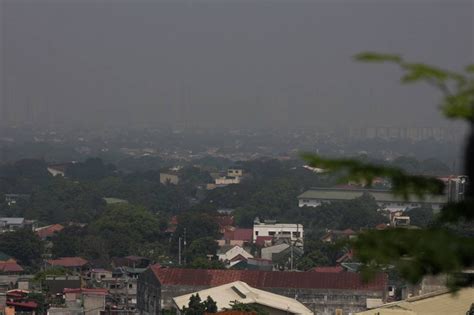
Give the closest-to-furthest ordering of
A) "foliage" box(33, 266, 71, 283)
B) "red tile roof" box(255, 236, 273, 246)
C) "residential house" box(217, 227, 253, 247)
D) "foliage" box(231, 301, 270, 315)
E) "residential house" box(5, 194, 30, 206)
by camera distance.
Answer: "foliage" box(231, 301, 270, 315), "foliage" box(33, 266, 71, 283), "red tile roof" box(255, 236, 273, 246), "residential house" box(217, 227, 253, 247), "residential house" box(5, 194, 30, 206)

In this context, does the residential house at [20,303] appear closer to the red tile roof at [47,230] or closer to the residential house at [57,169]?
the red tile roof at [47,230]

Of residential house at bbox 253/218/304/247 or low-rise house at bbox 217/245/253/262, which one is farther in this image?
residential house at bbox 253/218/304/247

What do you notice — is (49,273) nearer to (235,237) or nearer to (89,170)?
(235,237)

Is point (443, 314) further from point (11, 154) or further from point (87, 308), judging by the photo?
point (11, 154)

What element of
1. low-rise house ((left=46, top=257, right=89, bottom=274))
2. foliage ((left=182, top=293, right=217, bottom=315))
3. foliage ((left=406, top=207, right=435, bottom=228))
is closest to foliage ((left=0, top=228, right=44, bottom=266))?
low-rise house ((left=46, top=257, right=89, bottom=274))

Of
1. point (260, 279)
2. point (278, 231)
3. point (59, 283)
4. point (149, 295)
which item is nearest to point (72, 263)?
point (59, 283)

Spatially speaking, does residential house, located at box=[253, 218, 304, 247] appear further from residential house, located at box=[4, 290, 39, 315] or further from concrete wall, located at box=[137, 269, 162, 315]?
residential house, located at box=[4, 290, 39, 315]

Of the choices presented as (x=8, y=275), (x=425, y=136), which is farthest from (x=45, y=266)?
(x=425, y=136)
